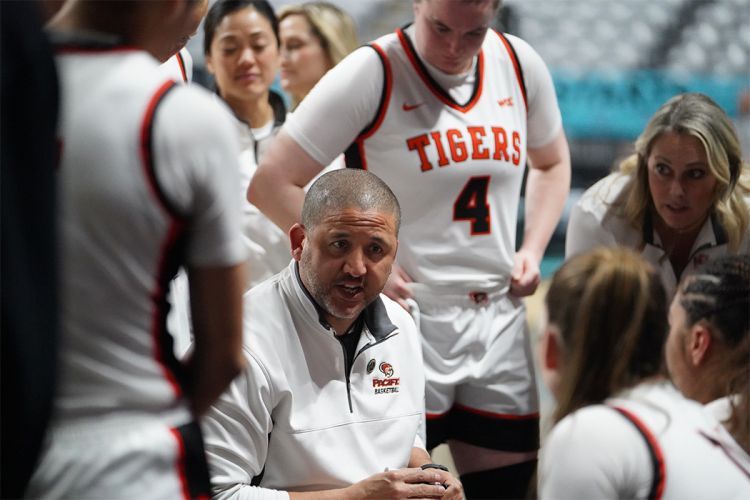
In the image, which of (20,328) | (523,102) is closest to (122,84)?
(20,328)

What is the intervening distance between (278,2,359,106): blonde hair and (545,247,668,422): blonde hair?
235 centimetres

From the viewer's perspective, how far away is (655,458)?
63.4 inches

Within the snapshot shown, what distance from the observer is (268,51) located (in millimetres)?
3654

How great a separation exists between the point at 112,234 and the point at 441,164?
1658 mm

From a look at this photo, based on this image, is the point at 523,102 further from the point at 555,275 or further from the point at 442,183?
the point at 555,275

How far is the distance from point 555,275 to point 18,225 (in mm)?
873

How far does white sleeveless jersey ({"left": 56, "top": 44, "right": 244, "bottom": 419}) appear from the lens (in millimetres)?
1295

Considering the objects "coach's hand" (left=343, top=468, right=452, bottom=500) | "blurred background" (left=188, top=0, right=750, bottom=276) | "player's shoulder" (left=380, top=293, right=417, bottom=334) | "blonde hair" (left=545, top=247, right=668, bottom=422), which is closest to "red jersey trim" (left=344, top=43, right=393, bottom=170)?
"player's shoulder" (left=380, top=293, right=417, bottom=334)

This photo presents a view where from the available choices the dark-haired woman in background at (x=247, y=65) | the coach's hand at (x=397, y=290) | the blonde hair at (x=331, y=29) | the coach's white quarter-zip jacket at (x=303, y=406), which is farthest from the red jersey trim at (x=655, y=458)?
the blonde hair at (x=331, y=29)

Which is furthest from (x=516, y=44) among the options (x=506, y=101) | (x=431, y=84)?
(x=431, y=84)

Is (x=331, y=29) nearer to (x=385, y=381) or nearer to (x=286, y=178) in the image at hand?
(x=286, y=178)

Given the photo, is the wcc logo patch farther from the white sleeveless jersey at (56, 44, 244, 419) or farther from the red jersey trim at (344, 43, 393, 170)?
the white sleeveless jersey at (56, 44, 244, 419)

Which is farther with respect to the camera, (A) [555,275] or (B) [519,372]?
(B) [519,372]

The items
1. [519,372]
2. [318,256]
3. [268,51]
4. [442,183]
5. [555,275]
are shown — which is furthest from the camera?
[268,51]
